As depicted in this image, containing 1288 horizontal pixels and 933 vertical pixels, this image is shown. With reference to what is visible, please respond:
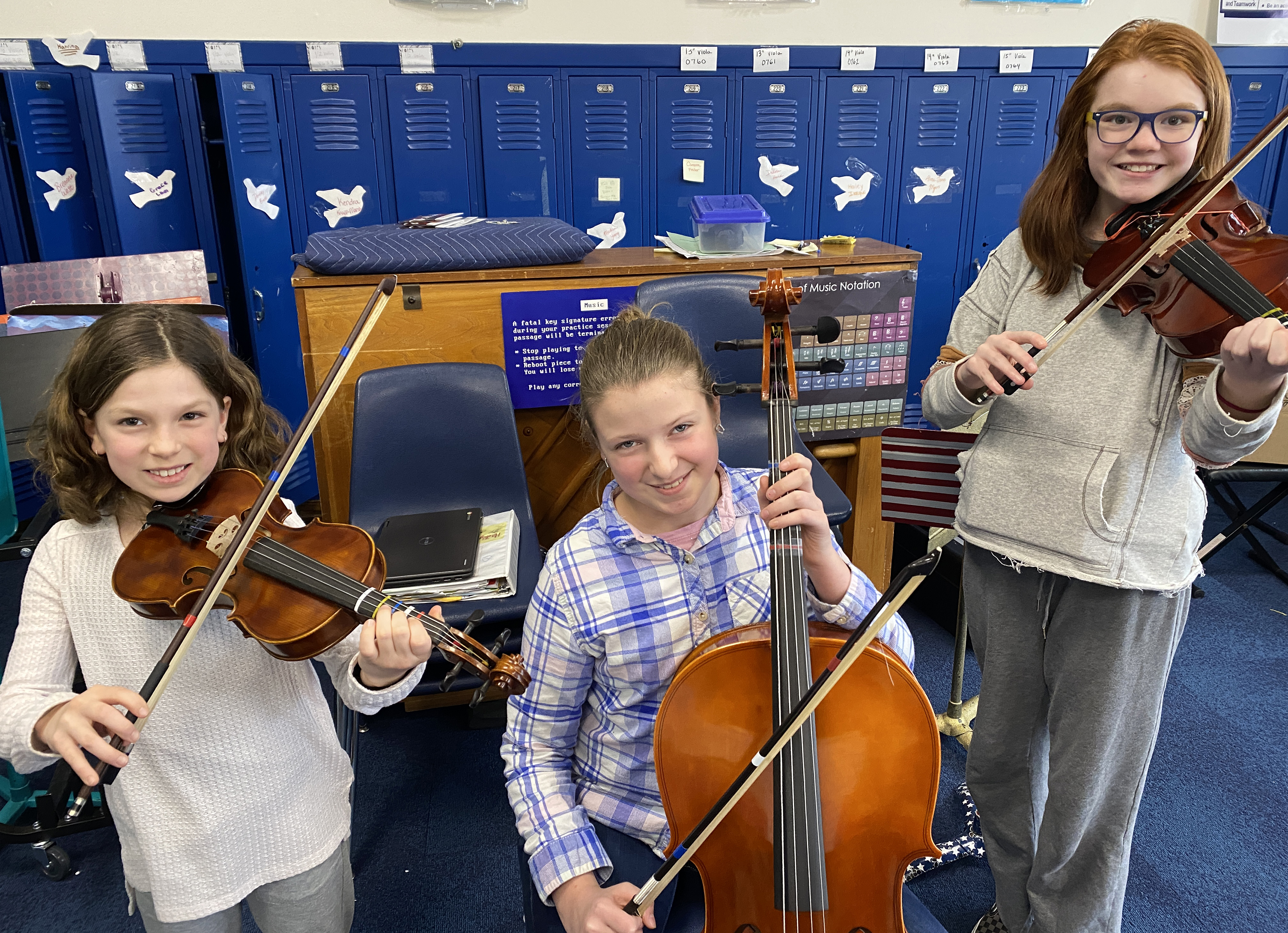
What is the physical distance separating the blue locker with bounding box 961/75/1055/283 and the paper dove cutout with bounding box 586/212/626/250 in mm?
1630

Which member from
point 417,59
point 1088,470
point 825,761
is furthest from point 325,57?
point 825,761

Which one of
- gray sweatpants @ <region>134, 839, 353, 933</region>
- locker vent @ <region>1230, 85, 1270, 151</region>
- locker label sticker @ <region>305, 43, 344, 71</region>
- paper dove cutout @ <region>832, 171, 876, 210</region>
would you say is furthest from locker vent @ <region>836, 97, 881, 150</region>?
gray sweatpants @ <region>134, 839, 353, 933</region>

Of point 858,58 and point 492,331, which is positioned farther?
point 858,58

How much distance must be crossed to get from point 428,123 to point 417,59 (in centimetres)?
24

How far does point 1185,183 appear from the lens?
3.87ft

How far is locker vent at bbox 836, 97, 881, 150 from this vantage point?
3748 millimetres

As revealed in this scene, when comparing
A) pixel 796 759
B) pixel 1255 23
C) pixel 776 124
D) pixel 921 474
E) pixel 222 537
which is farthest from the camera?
pixel 1255 23

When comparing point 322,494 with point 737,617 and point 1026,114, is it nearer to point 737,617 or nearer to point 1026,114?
point 737,617

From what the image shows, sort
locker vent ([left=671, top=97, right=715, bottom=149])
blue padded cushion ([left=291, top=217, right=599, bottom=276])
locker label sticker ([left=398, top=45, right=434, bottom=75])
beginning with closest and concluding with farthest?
blue padded cushion ([left=291, top=217, right=599, bottom=276]) → locker label sticker ([left=398, top=45, right=434, bottom=75]) → locker vent ([left=671, top=97, right=715, bottom=149])

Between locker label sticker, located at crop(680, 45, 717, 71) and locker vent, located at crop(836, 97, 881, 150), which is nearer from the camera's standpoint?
locker label sticker, located at crop(680, 45, 717, 71)

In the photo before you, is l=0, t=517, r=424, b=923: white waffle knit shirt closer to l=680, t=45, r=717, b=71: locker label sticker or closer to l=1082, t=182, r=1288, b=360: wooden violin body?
l=1082, t=182, r=1288, b=360: wooden violin body

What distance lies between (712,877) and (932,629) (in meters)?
1.92

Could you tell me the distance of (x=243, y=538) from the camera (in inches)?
38.4

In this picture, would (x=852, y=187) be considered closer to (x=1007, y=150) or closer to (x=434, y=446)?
(x=1007, y=150)
